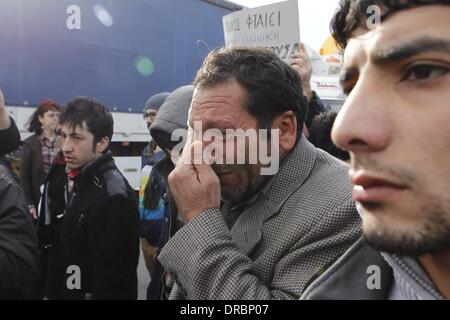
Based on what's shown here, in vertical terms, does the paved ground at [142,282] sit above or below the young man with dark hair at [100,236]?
below

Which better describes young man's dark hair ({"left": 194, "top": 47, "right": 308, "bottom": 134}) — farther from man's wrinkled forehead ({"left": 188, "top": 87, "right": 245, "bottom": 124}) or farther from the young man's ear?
the young man's ear

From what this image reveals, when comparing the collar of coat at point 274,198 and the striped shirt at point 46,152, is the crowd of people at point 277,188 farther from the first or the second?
the striped shirt at point 46,152

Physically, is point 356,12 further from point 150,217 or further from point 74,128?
point 150,217

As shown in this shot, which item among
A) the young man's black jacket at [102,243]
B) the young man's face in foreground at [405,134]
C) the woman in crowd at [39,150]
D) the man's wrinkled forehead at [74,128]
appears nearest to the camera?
the young man's face in foreground at [405,134]

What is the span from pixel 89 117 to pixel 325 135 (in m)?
1.54

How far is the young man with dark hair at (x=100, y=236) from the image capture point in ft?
8.12

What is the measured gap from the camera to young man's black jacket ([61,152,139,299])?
2.47 metres

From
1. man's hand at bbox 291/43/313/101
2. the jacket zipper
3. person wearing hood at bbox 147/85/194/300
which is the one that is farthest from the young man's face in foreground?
man's hand at bbox 291/43/313/101

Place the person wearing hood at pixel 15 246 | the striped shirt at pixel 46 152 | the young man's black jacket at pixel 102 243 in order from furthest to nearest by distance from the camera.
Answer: the striped shirt at pixel 46 152 → the young man's black jacket at pixel 102 243 → the person wearing hood at pixel 15 246

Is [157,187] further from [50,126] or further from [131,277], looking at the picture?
[50,126]

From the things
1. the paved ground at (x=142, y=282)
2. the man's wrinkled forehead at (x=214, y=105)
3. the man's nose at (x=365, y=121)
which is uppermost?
the man's wrinkled forehead at (x=214, y=105)

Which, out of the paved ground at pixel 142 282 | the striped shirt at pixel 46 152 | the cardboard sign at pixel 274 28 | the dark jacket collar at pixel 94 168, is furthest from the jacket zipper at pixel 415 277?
the striped shirt at pixel 46 152

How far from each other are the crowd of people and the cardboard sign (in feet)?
0.86

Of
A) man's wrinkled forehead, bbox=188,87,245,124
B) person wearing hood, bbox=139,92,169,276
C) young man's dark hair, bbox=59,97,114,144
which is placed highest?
young man's dark hair, bbox=59,97,114,144
